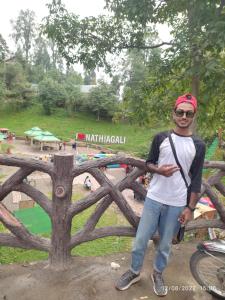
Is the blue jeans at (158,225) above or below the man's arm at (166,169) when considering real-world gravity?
below

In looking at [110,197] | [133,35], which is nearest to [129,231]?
[110,197]

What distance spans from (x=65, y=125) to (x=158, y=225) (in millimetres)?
31726

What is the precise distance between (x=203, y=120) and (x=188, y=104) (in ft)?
11.5

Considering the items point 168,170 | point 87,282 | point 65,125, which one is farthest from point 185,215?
point 65,125

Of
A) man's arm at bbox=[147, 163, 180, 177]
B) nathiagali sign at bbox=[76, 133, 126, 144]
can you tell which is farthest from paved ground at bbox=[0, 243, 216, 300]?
nathiagali sign at bbox=[76, 133, 126, 144]

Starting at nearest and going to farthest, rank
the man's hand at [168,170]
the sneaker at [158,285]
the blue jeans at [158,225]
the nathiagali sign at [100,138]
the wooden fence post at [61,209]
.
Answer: the man's hand at [168,170] → the blue jeans at [158,225] → the sneaker at [158,285] → the wooden fence post at [61,209] → the nathiagali sign at [100,138]

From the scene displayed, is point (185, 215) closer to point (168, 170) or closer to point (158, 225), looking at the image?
point (158, 225)

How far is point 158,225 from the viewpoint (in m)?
2.62

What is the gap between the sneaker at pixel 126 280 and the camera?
2.66 metres

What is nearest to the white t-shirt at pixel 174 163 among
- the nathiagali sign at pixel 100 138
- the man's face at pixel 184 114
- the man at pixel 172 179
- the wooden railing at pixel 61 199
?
the man at pixel 172 179

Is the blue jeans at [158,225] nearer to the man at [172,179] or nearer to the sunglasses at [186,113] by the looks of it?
the man at [172,179]

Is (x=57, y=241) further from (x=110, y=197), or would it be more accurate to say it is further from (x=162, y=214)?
(x=162, y=214)

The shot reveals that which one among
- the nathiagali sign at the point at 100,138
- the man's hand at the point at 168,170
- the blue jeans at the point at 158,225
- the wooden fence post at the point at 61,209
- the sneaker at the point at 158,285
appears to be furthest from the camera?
the nathiagali sign at the point at 100,138

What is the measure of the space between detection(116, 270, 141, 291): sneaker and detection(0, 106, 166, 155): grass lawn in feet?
83.2
